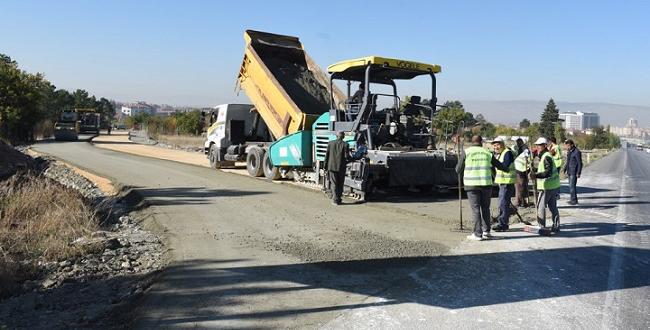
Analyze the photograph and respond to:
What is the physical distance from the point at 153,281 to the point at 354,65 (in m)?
7.50

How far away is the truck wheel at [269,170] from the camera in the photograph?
50.0 feet

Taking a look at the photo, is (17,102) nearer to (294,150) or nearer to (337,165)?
(294,150)

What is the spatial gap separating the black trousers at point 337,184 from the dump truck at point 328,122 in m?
0.35

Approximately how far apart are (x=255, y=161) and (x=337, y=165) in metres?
6.02

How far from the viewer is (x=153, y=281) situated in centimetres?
555

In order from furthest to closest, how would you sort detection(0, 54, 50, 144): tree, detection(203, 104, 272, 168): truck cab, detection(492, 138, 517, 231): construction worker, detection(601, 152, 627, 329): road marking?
detection(0, 54, 50, 144): tree < detection(203, 104, 272, 168): truck cab < detection(492, 138, 517, 231): construction worker < detection(601, 152, 627, 329): road marking

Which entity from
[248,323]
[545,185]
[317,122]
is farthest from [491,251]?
[317,122]

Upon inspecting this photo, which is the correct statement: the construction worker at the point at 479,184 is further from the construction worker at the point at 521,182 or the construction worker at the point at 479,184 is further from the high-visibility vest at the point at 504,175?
the construction worker at the point at 521,182

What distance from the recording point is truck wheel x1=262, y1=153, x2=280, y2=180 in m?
15.2

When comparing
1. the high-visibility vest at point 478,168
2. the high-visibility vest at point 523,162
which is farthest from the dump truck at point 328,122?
the high-visibility vest at point 478,168

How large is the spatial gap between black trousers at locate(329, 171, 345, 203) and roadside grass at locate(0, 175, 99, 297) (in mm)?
4495

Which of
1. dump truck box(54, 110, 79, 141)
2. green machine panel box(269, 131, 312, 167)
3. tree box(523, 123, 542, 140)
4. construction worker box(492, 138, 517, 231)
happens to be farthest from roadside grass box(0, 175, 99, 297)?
dump truck box(54, 110, 79, 141)

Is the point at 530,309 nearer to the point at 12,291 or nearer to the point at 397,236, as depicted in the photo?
the point at 397,236

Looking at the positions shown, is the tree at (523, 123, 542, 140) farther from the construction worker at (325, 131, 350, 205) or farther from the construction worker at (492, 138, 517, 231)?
the construction worker at (492, 138, 517, 231)
